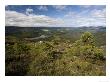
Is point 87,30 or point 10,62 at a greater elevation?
point 87,30
